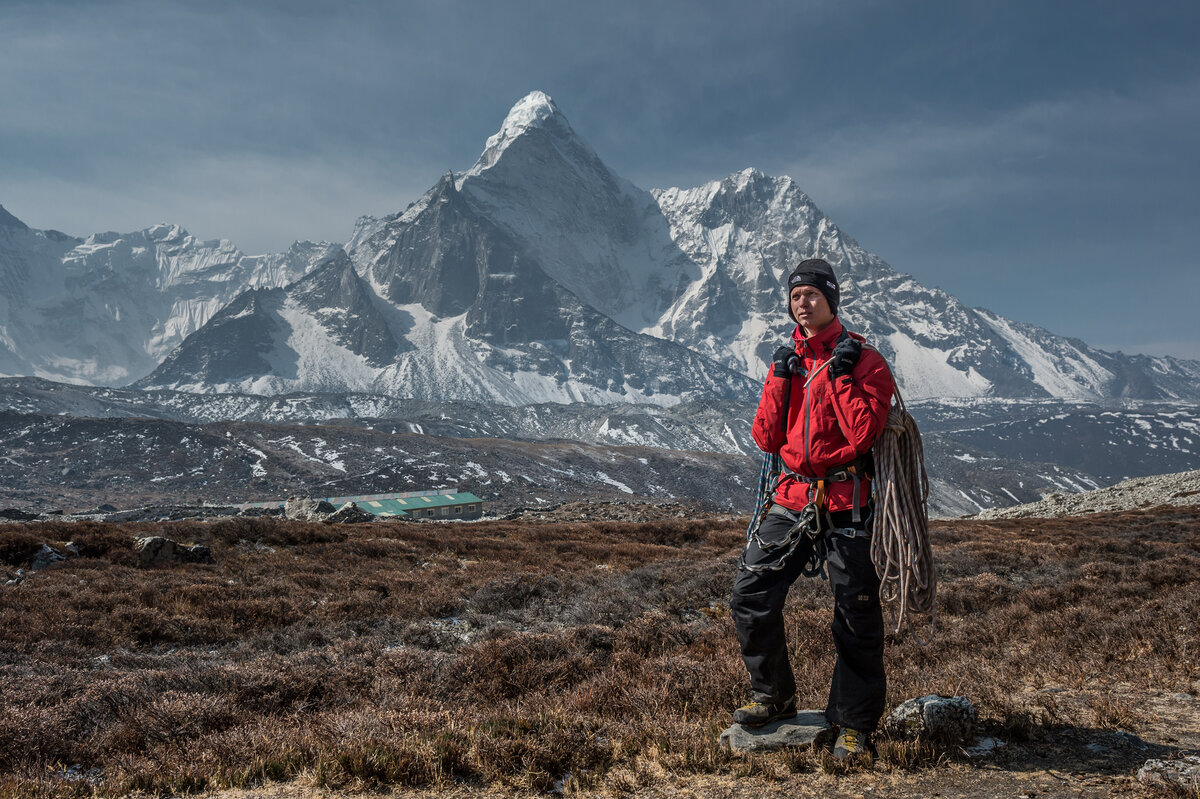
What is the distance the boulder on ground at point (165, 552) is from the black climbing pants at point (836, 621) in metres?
15.6

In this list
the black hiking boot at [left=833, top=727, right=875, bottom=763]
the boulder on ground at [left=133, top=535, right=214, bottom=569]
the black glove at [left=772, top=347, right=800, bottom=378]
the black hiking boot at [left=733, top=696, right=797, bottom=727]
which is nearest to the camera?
the black hiking boot at [left=833, top=727, right=875, bottom=763]

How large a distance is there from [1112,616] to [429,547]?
17.7 meters

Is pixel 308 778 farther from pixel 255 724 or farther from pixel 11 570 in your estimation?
pixel 11 570

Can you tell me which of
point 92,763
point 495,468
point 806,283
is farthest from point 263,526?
point 495,468

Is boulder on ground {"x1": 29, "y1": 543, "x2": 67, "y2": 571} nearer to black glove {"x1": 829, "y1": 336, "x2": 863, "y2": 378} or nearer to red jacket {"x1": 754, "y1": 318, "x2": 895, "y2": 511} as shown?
red jacket {"x1": 754, "y1": 318, "x2": 895, "y2": 511}

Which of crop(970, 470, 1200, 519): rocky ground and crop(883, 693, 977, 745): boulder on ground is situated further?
crop(970, 470, 1200, 519): rocky ground

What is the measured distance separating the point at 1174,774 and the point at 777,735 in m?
2.14

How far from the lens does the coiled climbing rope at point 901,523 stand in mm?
4297

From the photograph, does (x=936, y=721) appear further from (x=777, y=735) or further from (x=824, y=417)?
(x=824, y=417)

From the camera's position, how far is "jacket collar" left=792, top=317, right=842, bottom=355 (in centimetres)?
464

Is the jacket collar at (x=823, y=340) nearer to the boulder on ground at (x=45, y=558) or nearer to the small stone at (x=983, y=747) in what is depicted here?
the small stone at (x=983, y=747)

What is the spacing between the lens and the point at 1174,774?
3.57m

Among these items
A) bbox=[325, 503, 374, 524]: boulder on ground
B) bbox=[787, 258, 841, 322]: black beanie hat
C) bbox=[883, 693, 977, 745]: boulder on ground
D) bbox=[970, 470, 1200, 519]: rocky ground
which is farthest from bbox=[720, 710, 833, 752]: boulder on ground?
bbox=[970, 470, 1200, 519]: rocky ground

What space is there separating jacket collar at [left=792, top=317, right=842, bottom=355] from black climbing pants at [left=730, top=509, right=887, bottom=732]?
1163 millimetres
